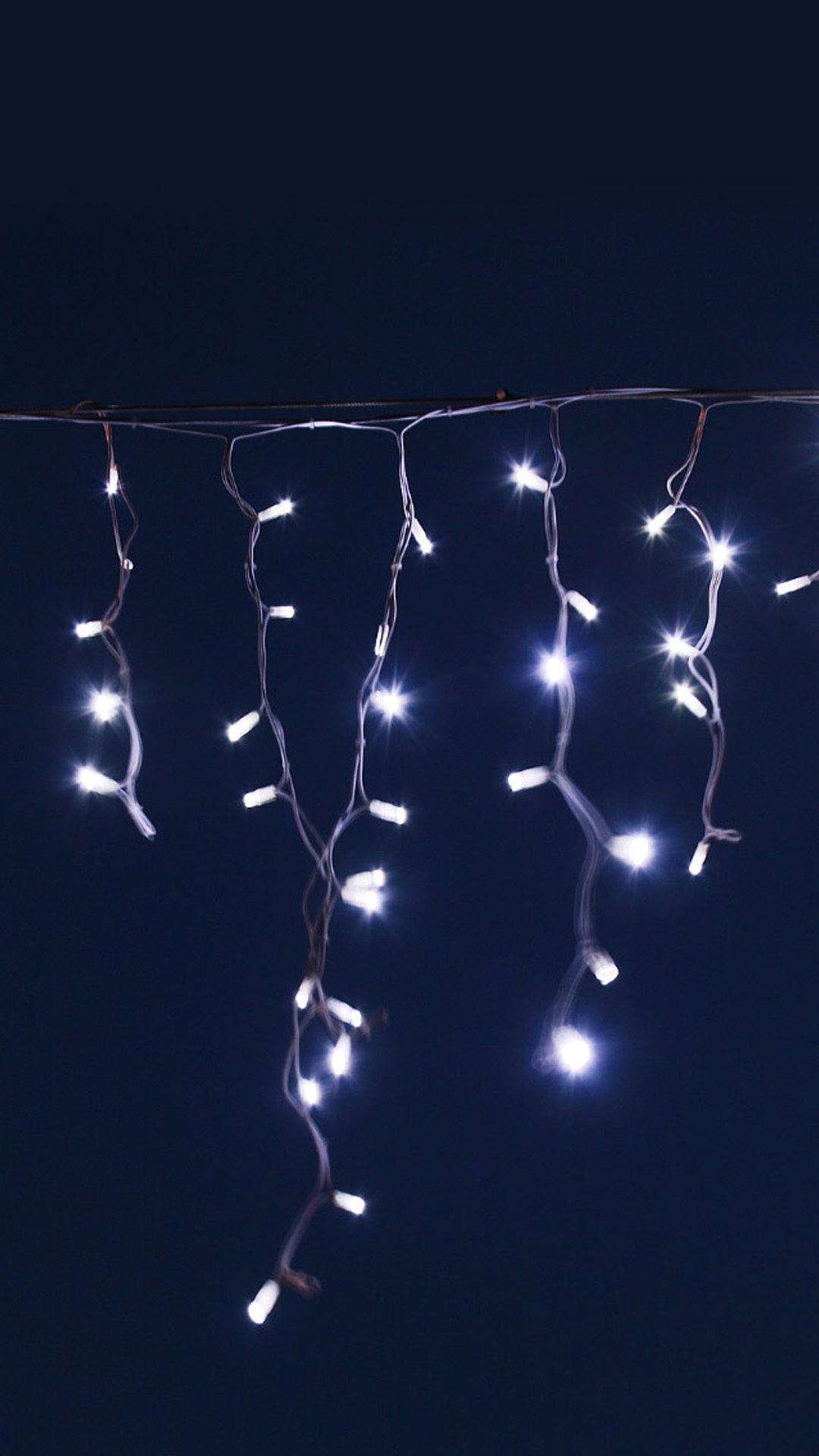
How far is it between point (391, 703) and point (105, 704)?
36cm

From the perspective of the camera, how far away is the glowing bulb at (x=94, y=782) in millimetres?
1027

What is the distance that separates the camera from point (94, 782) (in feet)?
Result: 3.51

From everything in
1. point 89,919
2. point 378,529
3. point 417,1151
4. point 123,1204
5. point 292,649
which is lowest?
point 123,1204

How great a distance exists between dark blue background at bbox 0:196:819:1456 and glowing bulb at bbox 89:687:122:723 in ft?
0.08

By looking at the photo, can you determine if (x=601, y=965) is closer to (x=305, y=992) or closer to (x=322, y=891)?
(x=305, y=992)

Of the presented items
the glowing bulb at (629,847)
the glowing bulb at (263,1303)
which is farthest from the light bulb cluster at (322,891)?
the glowing bulb at (629,847)

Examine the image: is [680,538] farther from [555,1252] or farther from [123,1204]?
[123,1204]

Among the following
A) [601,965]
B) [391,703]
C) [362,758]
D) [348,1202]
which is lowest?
[348,1202]

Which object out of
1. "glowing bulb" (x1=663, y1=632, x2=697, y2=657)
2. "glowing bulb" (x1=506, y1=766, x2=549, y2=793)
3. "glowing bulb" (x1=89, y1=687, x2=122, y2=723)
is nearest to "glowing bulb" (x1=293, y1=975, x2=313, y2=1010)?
"glowing bulb" (x1=506, y1=766, x2=549, y2=793)

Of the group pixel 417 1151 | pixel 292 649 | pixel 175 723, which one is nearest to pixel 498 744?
pixel 292 649

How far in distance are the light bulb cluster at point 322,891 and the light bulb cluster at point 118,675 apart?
0.13 meters

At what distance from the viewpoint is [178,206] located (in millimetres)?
1270

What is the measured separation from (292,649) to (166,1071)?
0.59 meters

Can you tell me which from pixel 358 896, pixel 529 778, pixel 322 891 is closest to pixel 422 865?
pixel 322 891
